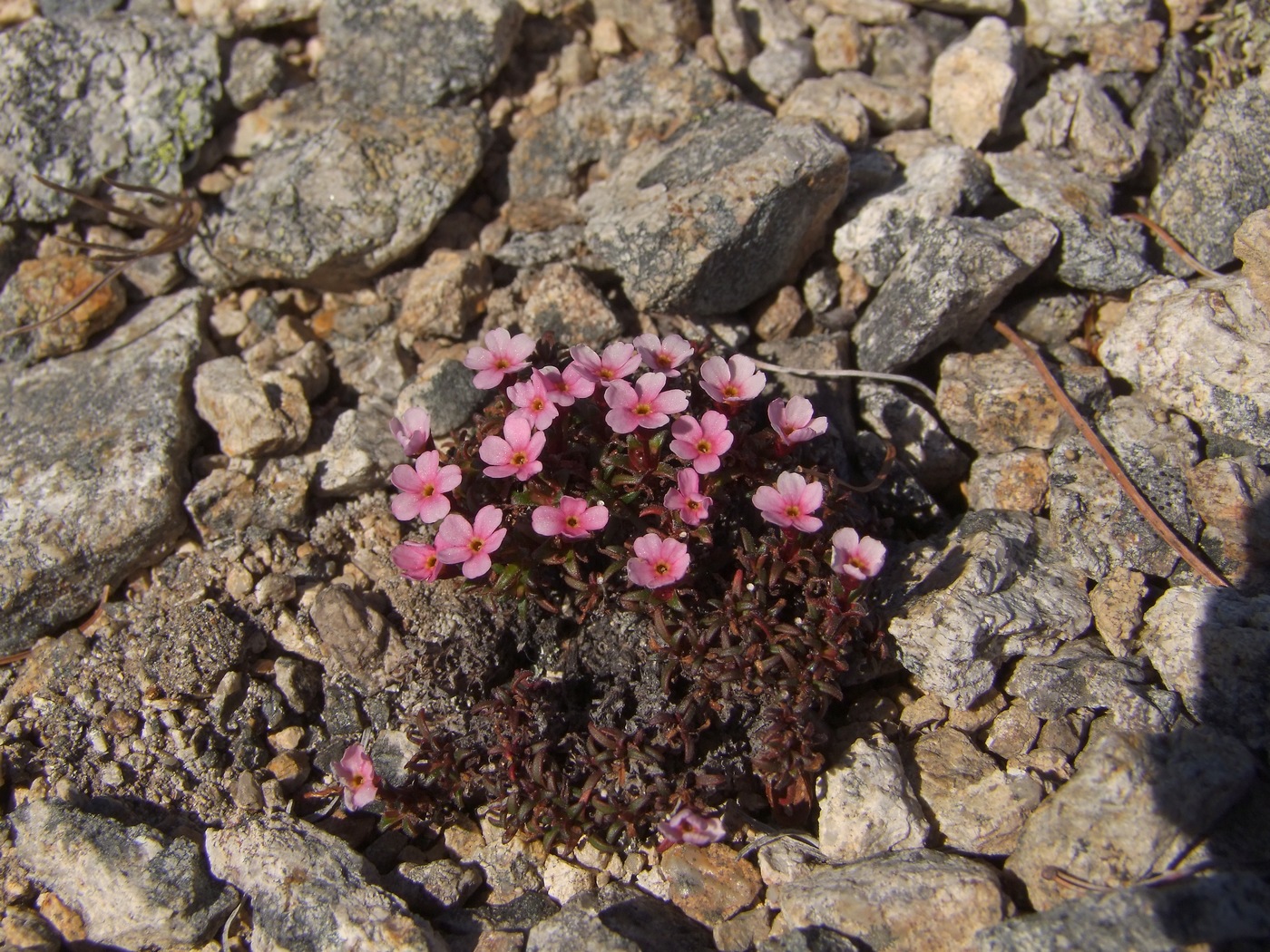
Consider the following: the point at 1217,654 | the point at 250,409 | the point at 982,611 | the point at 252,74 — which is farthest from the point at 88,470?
the point at 1217,654

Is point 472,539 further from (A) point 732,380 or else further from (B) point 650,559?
(A) point 732,380

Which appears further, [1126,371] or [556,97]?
A: [556,97]

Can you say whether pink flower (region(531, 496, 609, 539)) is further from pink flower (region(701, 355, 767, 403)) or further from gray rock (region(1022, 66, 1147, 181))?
gray rock (region(1022, 66, 1147, 181))

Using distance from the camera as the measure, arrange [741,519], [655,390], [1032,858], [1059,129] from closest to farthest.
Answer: [1032,858], [655,390], [741,519], [1059,129]

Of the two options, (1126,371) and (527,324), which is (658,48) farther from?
(1126,371)

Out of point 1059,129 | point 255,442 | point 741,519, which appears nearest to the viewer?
point 741,519

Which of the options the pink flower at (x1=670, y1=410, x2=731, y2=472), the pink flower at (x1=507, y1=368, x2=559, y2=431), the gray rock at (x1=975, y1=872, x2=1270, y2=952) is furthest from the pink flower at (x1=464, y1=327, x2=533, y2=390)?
the gray rock at (x1=975, y1=872, x2=1270, y2=952)

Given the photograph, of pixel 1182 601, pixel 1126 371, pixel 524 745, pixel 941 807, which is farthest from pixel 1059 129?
pixel 524 745
